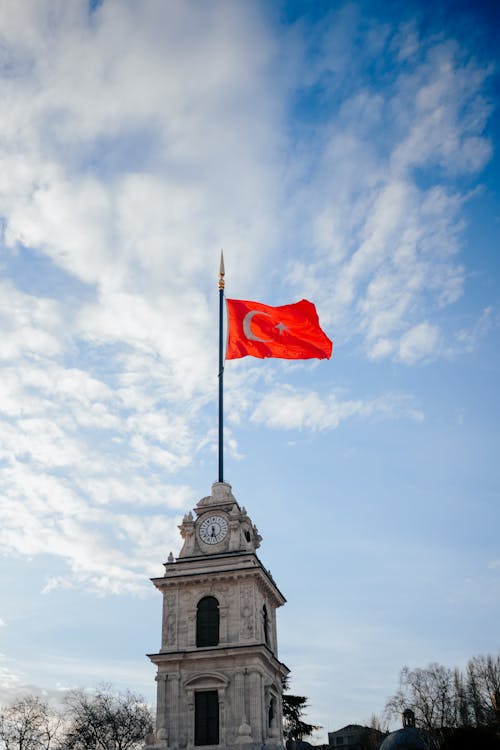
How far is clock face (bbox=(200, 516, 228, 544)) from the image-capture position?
4906 cm

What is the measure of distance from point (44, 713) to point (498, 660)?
50193 mm

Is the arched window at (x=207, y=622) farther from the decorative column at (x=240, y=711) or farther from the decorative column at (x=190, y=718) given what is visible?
the decorative column at (x=190, y=718)

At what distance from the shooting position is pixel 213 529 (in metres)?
49.4

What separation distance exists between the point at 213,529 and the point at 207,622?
6.46 meters

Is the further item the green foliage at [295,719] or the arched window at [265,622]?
the green foliage at [295,719]

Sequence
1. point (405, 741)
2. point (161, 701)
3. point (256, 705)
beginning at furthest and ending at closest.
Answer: point (405, 741) < point (161, 701) < point (256, 705)

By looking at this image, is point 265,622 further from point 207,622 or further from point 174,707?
point 174,707

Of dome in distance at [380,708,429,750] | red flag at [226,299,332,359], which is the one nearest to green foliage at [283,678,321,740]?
dome in distance at [380,708,429,750]

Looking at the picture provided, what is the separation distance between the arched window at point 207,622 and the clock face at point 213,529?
4.14 m

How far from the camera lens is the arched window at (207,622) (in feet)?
149

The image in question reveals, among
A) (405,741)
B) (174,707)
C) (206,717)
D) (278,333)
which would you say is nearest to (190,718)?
(206,717)

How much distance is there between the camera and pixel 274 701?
4712cm

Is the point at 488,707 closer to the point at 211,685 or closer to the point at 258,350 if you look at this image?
the point at 211,685

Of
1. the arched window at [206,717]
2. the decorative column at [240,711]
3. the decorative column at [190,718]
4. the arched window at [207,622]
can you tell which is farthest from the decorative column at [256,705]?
the decorative column at [190,718]
